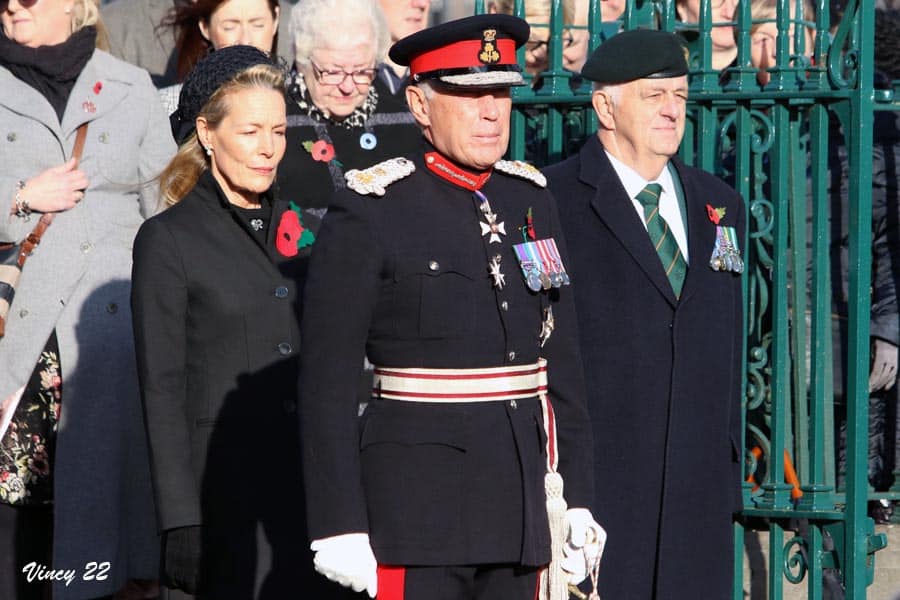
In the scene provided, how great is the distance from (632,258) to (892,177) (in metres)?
1.76

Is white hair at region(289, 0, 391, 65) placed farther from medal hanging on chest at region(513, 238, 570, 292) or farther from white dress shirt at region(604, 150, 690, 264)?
medal hanging on chest at region(513, 238, 570, 292)

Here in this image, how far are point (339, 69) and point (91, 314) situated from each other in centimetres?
118

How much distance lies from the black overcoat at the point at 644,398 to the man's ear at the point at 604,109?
0.66 feet

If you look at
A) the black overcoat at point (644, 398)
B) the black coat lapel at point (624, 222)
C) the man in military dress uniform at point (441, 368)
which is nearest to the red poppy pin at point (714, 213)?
the black overcoat at point (644, 398)

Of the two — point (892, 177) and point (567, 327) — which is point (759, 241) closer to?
point (892, 177)

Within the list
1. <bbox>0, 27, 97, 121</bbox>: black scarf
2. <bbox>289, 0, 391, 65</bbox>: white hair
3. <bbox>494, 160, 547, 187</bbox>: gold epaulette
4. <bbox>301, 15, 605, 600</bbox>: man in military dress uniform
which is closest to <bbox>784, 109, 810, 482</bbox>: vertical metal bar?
<bbox>289, 0, 391, 65</bbox>: white hair

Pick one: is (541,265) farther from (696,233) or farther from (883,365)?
(883,365)

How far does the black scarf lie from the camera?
5.64 metres

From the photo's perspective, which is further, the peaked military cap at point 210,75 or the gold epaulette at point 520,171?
the peaked military cap at point 210,75

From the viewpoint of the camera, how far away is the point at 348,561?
3.78 m

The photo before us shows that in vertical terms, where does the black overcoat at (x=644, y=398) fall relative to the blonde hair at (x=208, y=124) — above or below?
below

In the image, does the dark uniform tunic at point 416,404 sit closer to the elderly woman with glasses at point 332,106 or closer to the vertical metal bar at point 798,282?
the elderly woman with glasses at point 332,106

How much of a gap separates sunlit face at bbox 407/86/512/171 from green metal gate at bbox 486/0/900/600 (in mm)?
1769

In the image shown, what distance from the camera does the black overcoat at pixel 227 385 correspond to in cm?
454
